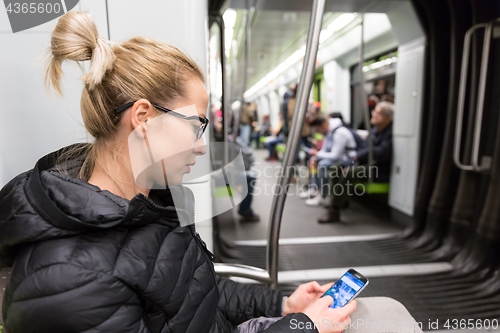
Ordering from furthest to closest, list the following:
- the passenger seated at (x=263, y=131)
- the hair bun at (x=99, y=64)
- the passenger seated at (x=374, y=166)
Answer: the passenger seated at (x=263, y=131)
the passenger seated at (x=374, y=166)
the hair bun at (x=99, y=64)

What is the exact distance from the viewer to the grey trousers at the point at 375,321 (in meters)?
0.98

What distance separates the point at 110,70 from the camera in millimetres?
764

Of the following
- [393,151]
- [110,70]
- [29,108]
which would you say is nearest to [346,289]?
[110,70]

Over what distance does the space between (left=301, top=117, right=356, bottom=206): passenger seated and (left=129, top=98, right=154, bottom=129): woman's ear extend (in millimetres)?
3593

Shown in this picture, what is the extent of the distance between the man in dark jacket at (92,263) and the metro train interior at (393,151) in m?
0.22

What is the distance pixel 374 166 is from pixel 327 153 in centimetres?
67

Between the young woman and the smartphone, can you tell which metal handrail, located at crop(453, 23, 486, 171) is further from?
the young woman

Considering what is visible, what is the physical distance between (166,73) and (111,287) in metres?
0.52

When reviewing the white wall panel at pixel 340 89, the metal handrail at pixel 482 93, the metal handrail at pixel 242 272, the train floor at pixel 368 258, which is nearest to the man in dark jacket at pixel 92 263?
the metal handrail at pixel 242 272

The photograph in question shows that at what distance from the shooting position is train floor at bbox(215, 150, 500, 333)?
210 cm

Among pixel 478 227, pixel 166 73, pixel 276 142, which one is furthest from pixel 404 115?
pixel 276 142

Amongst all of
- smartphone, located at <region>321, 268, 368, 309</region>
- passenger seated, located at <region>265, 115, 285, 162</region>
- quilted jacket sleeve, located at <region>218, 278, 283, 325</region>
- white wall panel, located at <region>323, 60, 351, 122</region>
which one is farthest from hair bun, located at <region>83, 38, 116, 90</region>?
passenger seated, located at <region>265, 115, 285, 162</region>

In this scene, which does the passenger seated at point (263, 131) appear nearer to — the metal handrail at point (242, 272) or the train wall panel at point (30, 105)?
the metal handrail at point (242, 272)

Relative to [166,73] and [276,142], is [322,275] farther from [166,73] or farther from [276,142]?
[276,142]
